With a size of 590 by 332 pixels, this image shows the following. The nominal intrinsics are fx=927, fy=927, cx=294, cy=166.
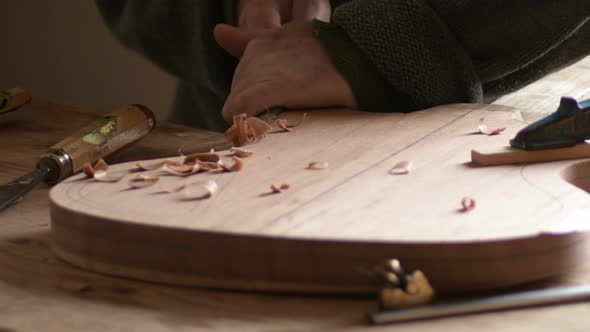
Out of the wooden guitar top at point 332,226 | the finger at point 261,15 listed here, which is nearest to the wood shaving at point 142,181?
the wooden guitar top at point 332,226

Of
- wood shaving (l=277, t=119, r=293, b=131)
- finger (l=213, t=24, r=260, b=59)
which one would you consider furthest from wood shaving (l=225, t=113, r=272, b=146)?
finger (l=213, t=24, r=260, b=59)

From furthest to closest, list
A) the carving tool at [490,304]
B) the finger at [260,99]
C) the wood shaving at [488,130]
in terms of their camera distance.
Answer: the finger at [260,99] → the wood shaving at [488,130] → the carving tool at [490,304]

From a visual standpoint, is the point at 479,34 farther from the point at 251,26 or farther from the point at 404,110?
the point at 251,26

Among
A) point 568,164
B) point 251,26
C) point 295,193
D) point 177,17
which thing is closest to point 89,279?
point 295,193

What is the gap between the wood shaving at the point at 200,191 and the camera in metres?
0.70

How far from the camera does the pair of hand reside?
3.37 feet

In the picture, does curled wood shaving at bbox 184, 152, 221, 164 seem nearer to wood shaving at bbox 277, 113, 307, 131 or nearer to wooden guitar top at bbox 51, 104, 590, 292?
wooden guitar top at bbox 51, 104, 590, 292

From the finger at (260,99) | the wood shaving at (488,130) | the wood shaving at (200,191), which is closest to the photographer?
the wood shaving at (200,191)

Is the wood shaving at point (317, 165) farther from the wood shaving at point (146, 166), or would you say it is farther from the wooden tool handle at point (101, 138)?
the wooden tool handle at point (101, 138)

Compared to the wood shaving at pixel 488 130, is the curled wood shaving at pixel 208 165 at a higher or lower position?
higher

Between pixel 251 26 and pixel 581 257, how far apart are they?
2.03ft

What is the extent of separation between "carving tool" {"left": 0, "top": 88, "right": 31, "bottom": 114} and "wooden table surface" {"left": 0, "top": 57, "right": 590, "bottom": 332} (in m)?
0.48

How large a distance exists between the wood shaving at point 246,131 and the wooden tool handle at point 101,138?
0.13 metres

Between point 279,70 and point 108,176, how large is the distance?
338mm
